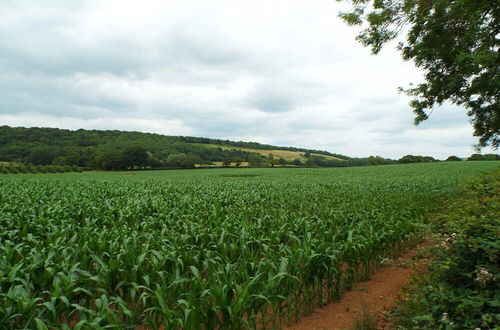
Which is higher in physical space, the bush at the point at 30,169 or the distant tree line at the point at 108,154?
the distant tree line at the point at 108,154

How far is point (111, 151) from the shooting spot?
71438mm

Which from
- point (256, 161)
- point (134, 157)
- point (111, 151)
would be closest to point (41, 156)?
point (111, 151)

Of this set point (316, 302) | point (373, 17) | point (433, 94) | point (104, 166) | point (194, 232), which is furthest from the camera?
point (104, 166)

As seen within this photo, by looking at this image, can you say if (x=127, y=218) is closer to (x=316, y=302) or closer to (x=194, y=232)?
(x=194, y=232)

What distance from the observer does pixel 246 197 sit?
13.4 meters

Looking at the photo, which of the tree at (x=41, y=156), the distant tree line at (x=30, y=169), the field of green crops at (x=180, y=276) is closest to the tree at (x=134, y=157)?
the distant tree line at (x=30, y=169)

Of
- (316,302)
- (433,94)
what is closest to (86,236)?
(316,302)

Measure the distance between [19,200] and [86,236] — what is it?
8.56 metres

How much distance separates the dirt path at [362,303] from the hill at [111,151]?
7160cm

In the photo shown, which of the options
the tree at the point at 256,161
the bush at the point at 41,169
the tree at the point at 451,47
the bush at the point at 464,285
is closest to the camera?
the bush at the point at 464,285

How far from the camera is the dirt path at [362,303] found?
3.92 metres

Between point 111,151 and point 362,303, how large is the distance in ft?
253

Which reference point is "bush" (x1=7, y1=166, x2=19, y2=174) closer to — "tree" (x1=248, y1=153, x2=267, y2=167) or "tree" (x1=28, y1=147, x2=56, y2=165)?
"tree" (x1=28, y1=147, x2=56, y2=165)

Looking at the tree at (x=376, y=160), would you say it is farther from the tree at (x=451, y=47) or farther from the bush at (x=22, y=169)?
the bush at (x=22, y=169)
